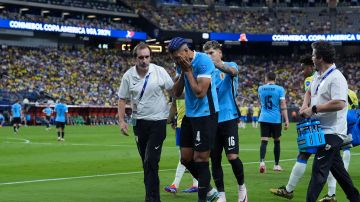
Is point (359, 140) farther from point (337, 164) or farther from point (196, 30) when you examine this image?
point (196, 30)

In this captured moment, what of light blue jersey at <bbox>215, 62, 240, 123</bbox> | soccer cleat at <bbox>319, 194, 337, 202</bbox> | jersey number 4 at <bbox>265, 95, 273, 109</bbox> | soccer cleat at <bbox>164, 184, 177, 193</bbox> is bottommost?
soccer cleat at <bbox>164, 184, 177, 193</bbox>

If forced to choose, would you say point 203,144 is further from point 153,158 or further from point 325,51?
point 325,51

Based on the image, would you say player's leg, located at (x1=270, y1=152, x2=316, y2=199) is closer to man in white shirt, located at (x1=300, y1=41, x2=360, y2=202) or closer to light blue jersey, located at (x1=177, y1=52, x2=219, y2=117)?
man in white shirt, located at (x1=300, y1=41, x2=360, y2=202)

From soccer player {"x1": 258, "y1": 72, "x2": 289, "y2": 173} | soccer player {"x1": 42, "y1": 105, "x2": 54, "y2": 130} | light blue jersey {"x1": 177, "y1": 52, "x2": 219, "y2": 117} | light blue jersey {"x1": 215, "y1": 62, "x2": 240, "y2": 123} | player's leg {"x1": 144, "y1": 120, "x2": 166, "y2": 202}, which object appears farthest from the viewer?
soccer player {"x1": 42, "y1": 105, "x2": 54, "y2": 130}

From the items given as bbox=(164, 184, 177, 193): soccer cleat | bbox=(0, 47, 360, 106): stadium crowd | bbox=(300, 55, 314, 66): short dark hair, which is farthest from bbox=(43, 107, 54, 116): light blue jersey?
bbox=(300, 55, 314, 66): short dark hair

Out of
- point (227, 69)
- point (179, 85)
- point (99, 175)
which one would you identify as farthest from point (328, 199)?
point (99, 175)

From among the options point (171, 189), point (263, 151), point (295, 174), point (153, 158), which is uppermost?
point (153, 158)

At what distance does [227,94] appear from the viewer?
12.0 metres

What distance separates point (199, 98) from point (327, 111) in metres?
1.78

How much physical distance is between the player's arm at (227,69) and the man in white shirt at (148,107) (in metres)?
0.82

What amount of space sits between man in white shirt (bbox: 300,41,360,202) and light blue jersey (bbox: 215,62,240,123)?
2170 millimetres

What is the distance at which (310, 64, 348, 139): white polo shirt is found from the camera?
9.50 metres

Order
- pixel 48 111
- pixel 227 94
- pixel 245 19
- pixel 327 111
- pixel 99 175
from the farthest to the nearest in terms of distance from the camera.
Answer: pixel 245 19 → pixel 48 111 → pixel 99 175 → pixel 227 94 → pixel 327 111

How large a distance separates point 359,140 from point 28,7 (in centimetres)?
6289
